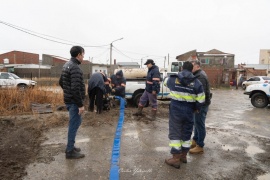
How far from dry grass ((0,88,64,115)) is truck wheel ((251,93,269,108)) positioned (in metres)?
9.02

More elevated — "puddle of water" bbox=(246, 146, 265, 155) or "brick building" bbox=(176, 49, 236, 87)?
"brick building" bbox=(176, 49, 236, 87)

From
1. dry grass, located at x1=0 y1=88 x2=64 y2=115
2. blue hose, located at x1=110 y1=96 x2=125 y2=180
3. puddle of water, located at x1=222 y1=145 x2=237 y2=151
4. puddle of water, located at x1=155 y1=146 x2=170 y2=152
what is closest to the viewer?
blue hose, located at x1=110 y1=96 x2=125 y2=180

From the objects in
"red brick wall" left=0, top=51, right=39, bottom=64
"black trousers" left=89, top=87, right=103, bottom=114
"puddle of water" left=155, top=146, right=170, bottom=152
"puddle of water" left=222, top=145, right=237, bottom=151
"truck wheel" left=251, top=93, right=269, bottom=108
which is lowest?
"puddle of water" left=222, top=145, right=237, bottom=151

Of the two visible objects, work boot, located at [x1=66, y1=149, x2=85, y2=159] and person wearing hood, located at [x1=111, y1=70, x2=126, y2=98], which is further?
person wearing hood, located at [x1=111, y1=70, x2=126, y2=98]

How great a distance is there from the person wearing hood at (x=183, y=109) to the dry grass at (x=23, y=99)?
5.76 metres

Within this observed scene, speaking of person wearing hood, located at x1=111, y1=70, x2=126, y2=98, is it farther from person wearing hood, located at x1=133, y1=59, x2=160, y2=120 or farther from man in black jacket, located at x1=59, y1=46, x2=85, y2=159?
man in black jacket, located at x1=59, y1=46, x2=85, y2=159

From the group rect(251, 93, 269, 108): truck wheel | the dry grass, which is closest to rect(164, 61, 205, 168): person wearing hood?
the dry grass

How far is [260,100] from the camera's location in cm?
1138

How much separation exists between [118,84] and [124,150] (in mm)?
4697

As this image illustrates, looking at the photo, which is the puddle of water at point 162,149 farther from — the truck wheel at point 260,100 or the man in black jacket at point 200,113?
the truck wheel at point 260,100

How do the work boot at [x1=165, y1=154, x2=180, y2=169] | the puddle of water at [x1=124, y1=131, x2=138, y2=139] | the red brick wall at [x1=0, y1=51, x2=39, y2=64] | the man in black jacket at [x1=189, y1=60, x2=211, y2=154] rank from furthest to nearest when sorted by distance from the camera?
the red brick wall at [x1=0, y1=51, x2=39, y2=64] → the puddle of water at [x1=124, y1=131, x2=138, y2=139] → the man in black jacket at [x1=189, y1=60, x2=211, y2=154] → the work boot at [x1=165, y1=154, x2=180, y2=169]

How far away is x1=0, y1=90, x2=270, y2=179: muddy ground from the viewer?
3.51 metres

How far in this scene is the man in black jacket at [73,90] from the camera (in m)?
3.78

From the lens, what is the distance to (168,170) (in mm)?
3619
